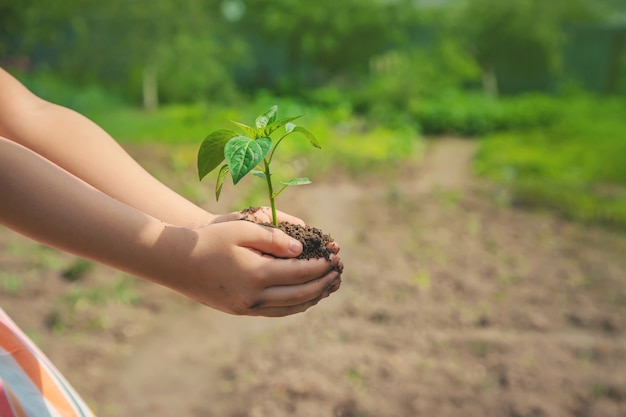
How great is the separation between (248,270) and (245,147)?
177mm

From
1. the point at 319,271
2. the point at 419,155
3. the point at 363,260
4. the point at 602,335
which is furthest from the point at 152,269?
the point at 419,155

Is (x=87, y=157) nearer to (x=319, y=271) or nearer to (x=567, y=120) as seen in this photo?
(x=319, y=271)

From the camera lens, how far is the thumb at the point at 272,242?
3.22 ft

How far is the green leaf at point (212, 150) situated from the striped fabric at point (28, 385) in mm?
394

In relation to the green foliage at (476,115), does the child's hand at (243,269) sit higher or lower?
lower

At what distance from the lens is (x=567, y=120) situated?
9.95 m

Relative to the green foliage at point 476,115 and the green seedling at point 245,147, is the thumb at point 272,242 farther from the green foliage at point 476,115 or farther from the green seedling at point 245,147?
the green foliage at point 476,115

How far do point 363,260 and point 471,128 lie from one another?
577 cm

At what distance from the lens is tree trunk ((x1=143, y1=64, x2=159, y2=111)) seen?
877cm

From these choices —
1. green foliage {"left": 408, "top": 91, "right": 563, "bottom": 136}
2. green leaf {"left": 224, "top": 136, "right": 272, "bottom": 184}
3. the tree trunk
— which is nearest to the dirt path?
green leaf {"left": 224, "top": 136, "right": 272, "bottom": 184}

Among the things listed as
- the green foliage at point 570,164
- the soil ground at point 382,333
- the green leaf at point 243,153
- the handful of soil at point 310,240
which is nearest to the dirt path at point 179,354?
the soil ground at point 382,333

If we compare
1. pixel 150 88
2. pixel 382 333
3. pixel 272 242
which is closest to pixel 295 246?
pixel 272 242

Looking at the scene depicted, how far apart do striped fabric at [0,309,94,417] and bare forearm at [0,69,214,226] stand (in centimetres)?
27

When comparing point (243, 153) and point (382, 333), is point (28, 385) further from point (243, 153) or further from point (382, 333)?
point (382, 333)
